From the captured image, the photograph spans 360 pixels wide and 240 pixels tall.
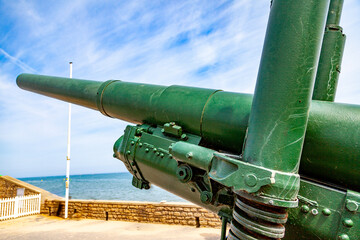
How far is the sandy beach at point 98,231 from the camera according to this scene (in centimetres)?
694

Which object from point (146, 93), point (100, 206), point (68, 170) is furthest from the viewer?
point (68, 170)

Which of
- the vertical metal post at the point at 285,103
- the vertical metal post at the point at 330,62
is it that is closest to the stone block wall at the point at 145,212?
the vertical metal post at the point at 330,62

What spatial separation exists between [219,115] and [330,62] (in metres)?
1.02

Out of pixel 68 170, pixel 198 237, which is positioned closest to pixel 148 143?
pixel 198 237

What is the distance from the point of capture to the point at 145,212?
8.46 meters

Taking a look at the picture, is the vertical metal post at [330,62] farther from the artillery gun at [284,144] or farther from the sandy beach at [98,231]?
the sandy beach at [98,231]

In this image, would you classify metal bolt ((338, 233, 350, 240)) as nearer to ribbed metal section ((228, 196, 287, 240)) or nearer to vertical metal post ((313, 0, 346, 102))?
ribbed metal section ((228, 196, 287, 240))

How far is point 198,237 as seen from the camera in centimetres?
659

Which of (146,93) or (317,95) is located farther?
(146,93)

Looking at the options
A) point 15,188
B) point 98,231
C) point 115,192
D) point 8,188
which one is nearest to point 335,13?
point 98,231

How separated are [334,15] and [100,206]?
948 cm

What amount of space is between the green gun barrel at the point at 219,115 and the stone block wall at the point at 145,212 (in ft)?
18.3

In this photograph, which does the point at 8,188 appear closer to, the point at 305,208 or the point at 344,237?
the point at 305,208

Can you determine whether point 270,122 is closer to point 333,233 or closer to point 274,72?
point 274,72
